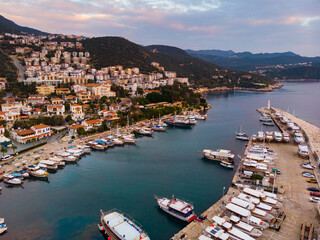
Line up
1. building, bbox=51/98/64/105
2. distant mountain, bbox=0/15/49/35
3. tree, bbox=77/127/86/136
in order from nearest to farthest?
tree, bbox=77/127/86/136 → building, bbox=51/98/64/105 → distant mountain, bbox=0/15/49/35

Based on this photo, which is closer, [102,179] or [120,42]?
[102,179]

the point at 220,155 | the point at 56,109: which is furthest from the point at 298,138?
the point at 56,109

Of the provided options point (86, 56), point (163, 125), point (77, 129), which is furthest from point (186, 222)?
point (86, 56)

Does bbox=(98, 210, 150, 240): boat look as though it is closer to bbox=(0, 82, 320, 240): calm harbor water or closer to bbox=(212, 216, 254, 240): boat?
bbox=(0, 82, 320, 240): calm harbor water

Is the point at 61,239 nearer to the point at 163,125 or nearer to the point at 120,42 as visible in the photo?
the point at 163,125

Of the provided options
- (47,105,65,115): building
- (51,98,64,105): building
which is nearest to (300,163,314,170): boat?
(47,105,65,115): building

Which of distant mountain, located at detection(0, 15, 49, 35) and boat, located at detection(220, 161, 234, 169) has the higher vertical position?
distant mountain, located at detection(0, 15, 49, 35)
